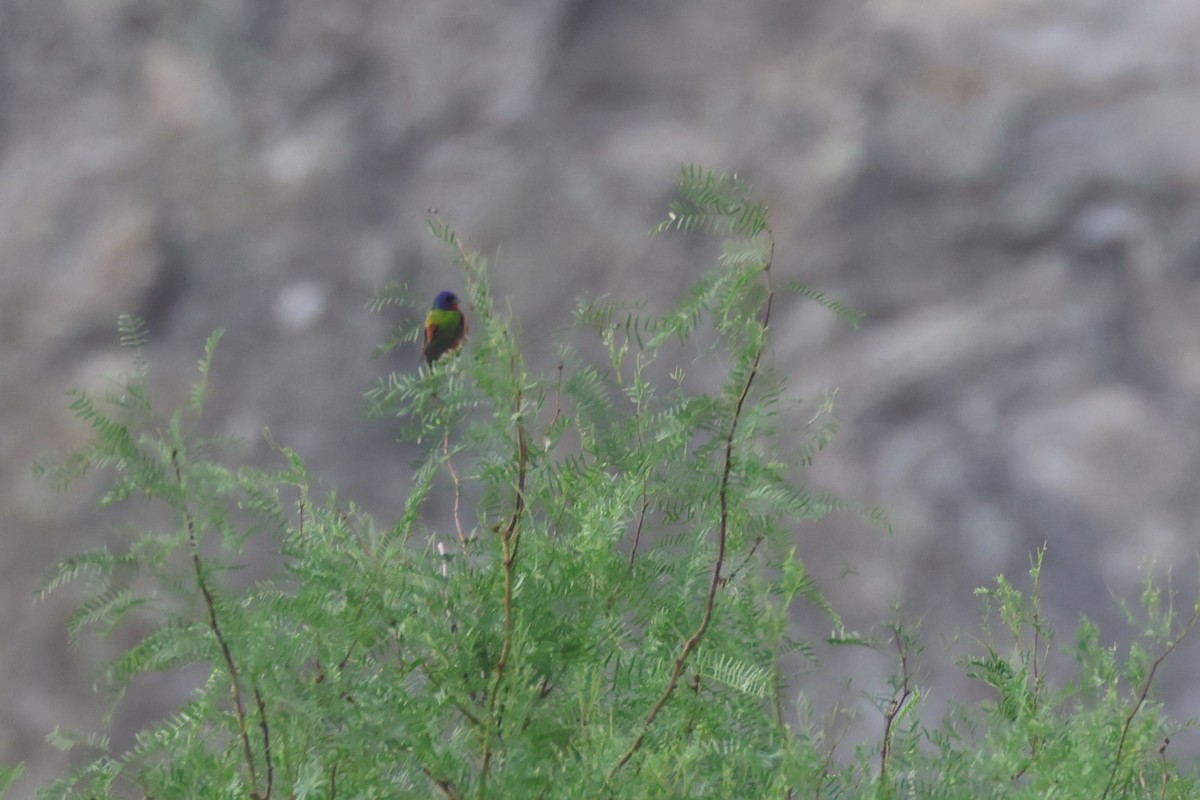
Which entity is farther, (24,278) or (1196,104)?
(24,278)

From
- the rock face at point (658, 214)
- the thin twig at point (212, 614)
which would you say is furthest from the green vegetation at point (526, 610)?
the rock face at point (658, 214)

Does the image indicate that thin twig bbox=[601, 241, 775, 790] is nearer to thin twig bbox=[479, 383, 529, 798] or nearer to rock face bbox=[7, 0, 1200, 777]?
thin twig bbox=[479, 383, 529, 798]

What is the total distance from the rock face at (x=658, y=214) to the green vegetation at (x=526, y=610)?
1703mm

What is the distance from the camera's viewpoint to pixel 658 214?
270cm

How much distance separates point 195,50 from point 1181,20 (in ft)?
6.67

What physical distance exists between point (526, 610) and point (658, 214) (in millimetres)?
2154

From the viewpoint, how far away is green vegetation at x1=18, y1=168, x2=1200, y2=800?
19.7 inches

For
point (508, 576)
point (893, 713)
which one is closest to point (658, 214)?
point (893, 713)

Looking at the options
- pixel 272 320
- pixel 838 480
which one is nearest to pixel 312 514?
pixel 838 480

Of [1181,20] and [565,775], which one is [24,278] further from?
[565,775]

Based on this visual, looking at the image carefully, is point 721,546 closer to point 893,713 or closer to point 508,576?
point 508,576

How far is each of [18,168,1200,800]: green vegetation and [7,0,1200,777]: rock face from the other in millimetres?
1703

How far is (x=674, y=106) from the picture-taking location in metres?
2.80

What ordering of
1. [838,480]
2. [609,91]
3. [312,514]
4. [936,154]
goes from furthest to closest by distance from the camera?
[609,91], [936,154], [838,480], [312,514]
